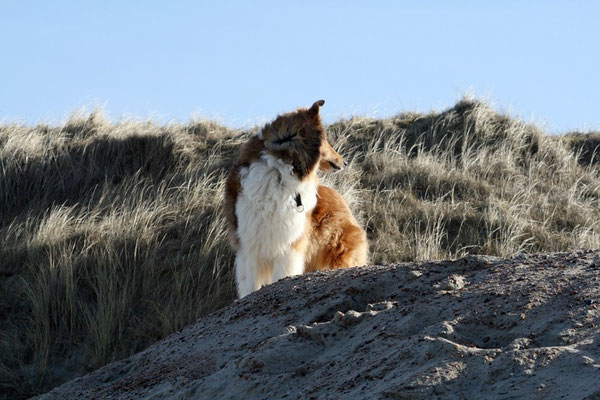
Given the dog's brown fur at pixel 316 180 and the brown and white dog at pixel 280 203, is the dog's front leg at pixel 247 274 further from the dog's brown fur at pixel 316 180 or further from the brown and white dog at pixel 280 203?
the dog's brown fur at pixel 316 180

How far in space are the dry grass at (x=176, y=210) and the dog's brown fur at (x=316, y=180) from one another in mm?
1827

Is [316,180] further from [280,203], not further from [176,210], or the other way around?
[176,210]

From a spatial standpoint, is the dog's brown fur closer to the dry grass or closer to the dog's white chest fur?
the dog's white chest fur

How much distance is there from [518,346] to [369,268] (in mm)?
2035

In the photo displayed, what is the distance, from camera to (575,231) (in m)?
11.5

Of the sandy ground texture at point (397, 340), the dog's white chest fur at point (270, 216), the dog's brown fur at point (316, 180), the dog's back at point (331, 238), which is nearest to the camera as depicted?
the sandy ground texture at point (397, 340)

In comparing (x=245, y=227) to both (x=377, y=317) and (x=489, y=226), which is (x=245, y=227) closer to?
(x=377, y=317)

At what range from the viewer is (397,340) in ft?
13.5

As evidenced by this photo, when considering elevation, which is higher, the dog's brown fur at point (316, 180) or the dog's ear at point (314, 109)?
the dog's ear at point (314, 109)

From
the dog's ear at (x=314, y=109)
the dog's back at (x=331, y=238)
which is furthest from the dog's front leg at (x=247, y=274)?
the dog's ear at (x=314, y=109)

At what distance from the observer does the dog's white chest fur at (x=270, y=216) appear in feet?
25.5

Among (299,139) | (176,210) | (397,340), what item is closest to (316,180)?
(299,139)

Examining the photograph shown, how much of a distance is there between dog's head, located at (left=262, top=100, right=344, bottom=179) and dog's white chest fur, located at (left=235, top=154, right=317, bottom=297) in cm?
10

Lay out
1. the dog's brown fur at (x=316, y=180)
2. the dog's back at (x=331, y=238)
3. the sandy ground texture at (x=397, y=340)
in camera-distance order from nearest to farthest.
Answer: the sandy ground texture at (x=397, y=340)
the dog's brown fur at (x=316, y=180)
the dog's back at (x=331, y=238)
